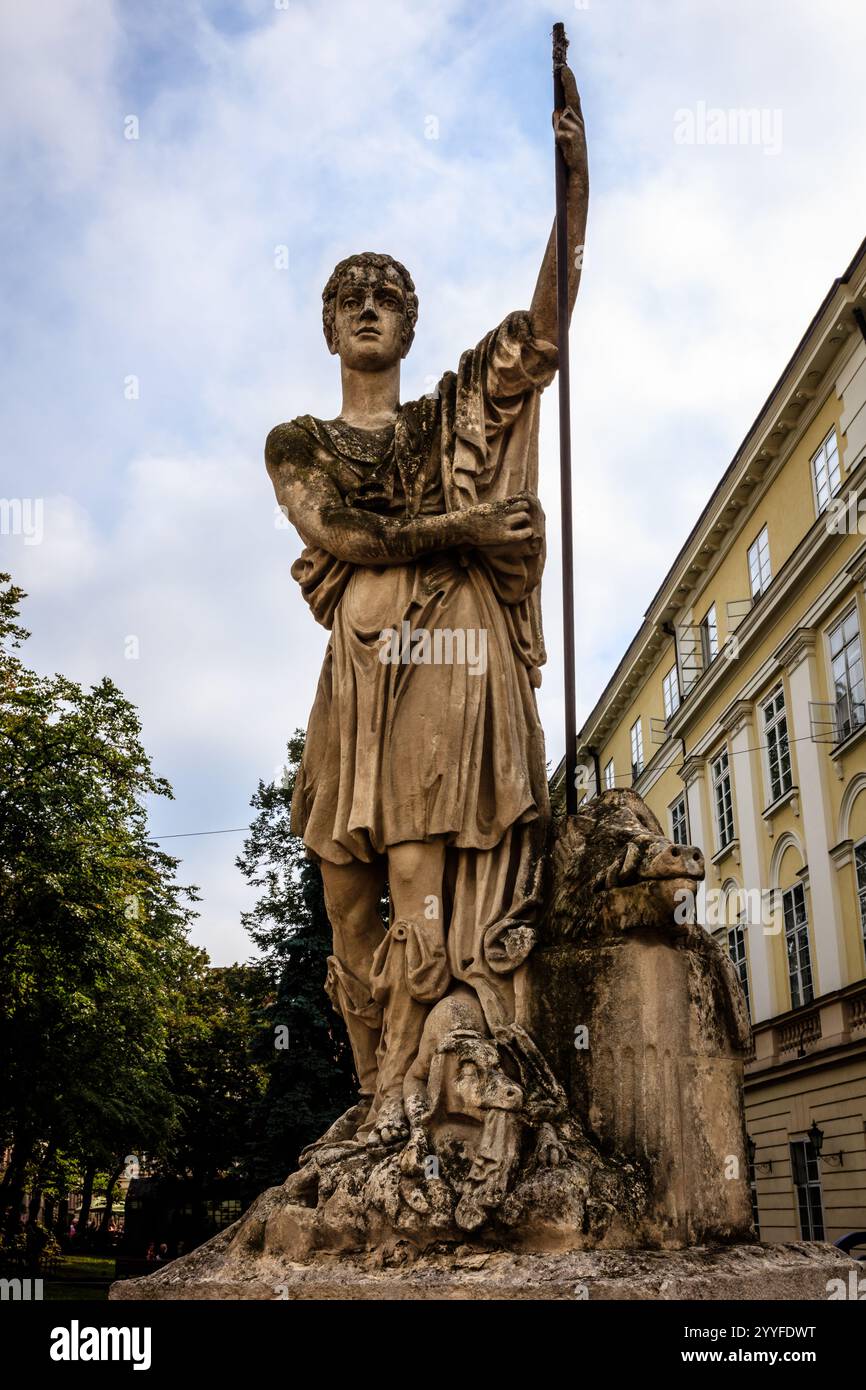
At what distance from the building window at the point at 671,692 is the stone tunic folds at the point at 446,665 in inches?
1443

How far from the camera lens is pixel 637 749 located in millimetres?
47719

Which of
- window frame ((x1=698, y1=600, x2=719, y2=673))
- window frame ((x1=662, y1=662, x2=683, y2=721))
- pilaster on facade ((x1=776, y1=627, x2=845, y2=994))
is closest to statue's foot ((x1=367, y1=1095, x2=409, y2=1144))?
pilaster on facade ((x1=776, y1=627, x2=845, y2=994))

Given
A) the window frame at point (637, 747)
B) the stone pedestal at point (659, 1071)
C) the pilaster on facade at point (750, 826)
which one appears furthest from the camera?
the window frame at point (637, 747)

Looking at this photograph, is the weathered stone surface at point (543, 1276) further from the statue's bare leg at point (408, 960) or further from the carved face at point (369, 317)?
the carved face at point (369, 317)

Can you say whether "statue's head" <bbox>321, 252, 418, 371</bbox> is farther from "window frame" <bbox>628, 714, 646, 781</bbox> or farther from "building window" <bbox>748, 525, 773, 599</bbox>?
"window frame" <bbox>628, 714, 646, 781</bbox>

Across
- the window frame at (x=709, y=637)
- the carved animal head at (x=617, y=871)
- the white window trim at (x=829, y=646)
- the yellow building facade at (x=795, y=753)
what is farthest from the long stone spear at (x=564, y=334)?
the window frame at (x=709, y=637)

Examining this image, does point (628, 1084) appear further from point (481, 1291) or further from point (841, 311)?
point (841, 311)

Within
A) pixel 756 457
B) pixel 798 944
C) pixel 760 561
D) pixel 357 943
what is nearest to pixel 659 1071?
pixel 357 943

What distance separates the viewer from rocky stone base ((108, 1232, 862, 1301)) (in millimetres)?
3574

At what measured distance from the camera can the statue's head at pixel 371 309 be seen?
5.79 m
